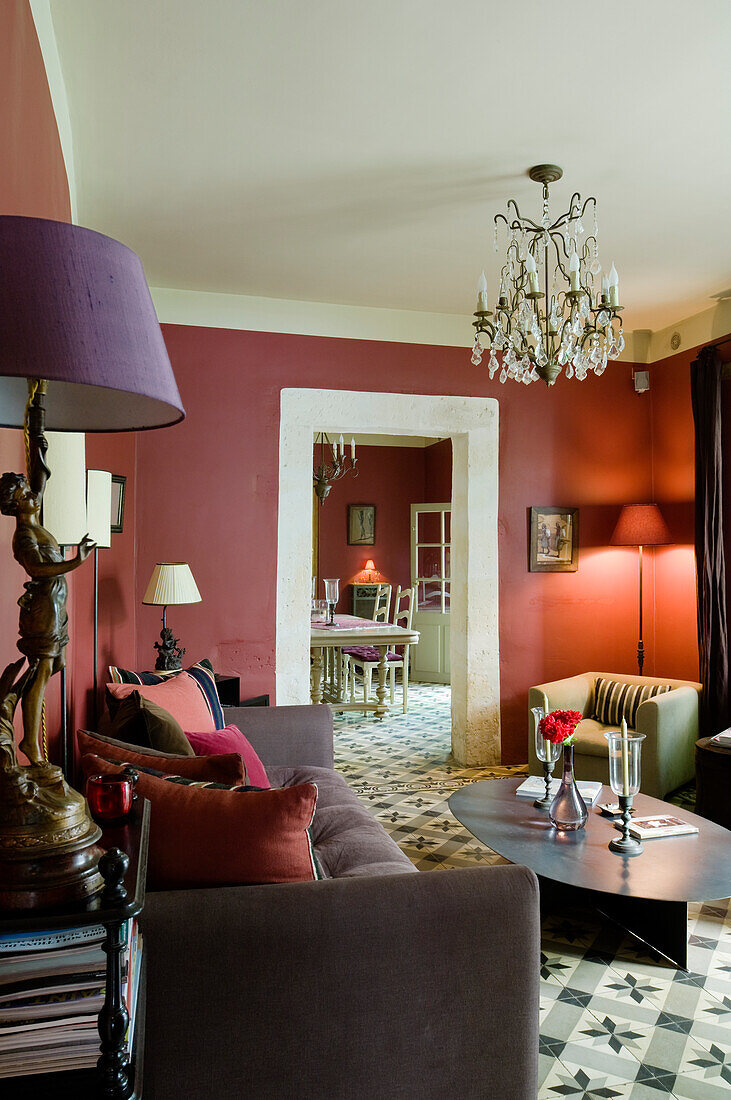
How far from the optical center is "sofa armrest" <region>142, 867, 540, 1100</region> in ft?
4.91

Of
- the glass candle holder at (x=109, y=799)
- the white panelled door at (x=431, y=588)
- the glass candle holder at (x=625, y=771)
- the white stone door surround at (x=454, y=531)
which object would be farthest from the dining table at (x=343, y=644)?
the glass candle holder at (x=109, y=799)

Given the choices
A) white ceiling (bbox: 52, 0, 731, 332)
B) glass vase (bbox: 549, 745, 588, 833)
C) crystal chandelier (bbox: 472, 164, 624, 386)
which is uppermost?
white ceiling (bbox: 52, 0, 731, 332)

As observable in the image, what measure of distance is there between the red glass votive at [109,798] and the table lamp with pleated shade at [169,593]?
3.13 metres

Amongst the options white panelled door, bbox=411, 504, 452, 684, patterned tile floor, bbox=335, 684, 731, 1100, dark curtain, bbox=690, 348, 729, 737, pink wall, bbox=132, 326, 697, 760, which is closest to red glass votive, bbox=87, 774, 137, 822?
patterned tile floor, bbox=335, 684, 731, 1100

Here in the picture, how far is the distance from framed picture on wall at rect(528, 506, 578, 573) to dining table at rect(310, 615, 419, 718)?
1350mm

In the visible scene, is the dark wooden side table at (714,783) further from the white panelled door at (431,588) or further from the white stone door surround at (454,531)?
the white panelled door at (431,588)

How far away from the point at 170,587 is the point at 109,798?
10.4 feet

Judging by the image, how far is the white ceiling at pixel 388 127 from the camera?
8.22ft

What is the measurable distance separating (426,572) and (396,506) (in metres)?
1.24

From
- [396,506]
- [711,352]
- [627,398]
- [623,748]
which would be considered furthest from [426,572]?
[623,748]

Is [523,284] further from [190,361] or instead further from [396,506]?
[396,506]

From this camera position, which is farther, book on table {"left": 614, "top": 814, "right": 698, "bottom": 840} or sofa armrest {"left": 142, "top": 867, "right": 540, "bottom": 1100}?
book on table {"left": 614, "top": 814, "right": 698, "bottom": 840}

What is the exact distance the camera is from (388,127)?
3.08 metres

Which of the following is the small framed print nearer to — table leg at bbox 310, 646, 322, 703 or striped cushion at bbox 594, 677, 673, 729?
table leg at bbox 310, 646, 322, 703
